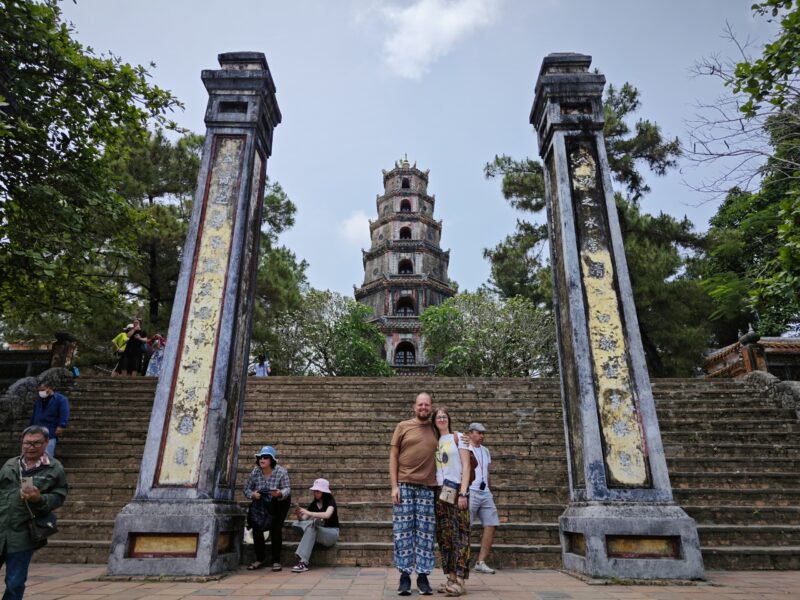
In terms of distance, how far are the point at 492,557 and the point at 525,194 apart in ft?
41.3

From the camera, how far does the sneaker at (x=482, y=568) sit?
15.6 feet

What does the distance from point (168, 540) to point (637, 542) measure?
4006 mm

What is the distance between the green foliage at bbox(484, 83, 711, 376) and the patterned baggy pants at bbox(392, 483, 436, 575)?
11.2 meters

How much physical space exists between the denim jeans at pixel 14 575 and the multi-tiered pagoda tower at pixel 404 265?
2259 cm

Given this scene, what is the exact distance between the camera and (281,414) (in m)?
8.99

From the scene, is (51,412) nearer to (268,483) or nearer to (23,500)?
(268,483)

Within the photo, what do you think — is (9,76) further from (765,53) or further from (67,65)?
(765,53)

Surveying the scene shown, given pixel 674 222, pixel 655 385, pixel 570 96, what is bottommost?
pixel 655 385

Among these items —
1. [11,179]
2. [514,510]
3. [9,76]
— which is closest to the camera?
[514,510]

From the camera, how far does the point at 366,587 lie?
12.9 feet

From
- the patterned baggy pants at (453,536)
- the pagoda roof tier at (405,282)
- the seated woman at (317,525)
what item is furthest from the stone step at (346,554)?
the pagoda roof tier at (405,282)

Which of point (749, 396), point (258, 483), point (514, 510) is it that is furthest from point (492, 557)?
point (749, 396)

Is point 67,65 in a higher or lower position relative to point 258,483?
higher

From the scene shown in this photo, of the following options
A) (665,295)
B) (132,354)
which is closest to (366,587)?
(132,354)
